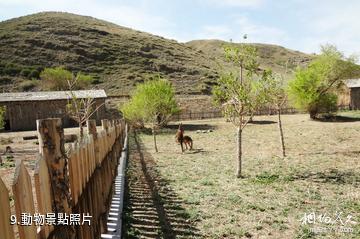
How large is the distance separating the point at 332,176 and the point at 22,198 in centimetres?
1023

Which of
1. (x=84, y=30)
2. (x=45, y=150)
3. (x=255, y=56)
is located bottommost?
(x=45, y=150)

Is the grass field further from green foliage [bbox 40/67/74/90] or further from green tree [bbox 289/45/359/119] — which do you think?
green foliage [bbox 40/67/74/90]

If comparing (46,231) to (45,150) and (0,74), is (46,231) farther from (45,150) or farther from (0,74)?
(0,74)

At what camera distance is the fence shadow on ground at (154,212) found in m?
5.77

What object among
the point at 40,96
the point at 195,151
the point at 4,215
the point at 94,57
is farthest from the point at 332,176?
the point at 94,57

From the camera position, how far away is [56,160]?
2.54 meters

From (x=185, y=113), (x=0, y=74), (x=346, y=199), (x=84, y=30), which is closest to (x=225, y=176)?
(x=346, y=199)

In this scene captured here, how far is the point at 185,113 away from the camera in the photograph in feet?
167

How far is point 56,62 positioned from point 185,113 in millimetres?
Answer: 41996

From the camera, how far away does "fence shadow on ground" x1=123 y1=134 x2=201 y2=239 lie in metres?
5.77

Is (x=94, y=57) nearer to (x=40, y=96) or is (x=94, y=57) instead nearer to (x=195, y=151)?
(x=40, y=96)

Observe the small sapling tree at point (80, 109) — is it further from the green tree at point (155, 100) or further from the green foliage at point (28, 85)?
the green foliage at point (28, 85)

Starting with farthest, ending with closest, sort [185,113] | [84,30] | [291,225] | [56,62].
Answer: [84,30], [56,62], [185,113], [291,225]

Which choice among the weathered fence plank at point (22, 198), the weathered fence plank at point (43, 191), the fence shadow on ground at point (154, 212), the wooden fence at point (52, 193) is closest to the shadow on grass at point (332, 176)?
the fence shadow on ground at point (154, 212)
